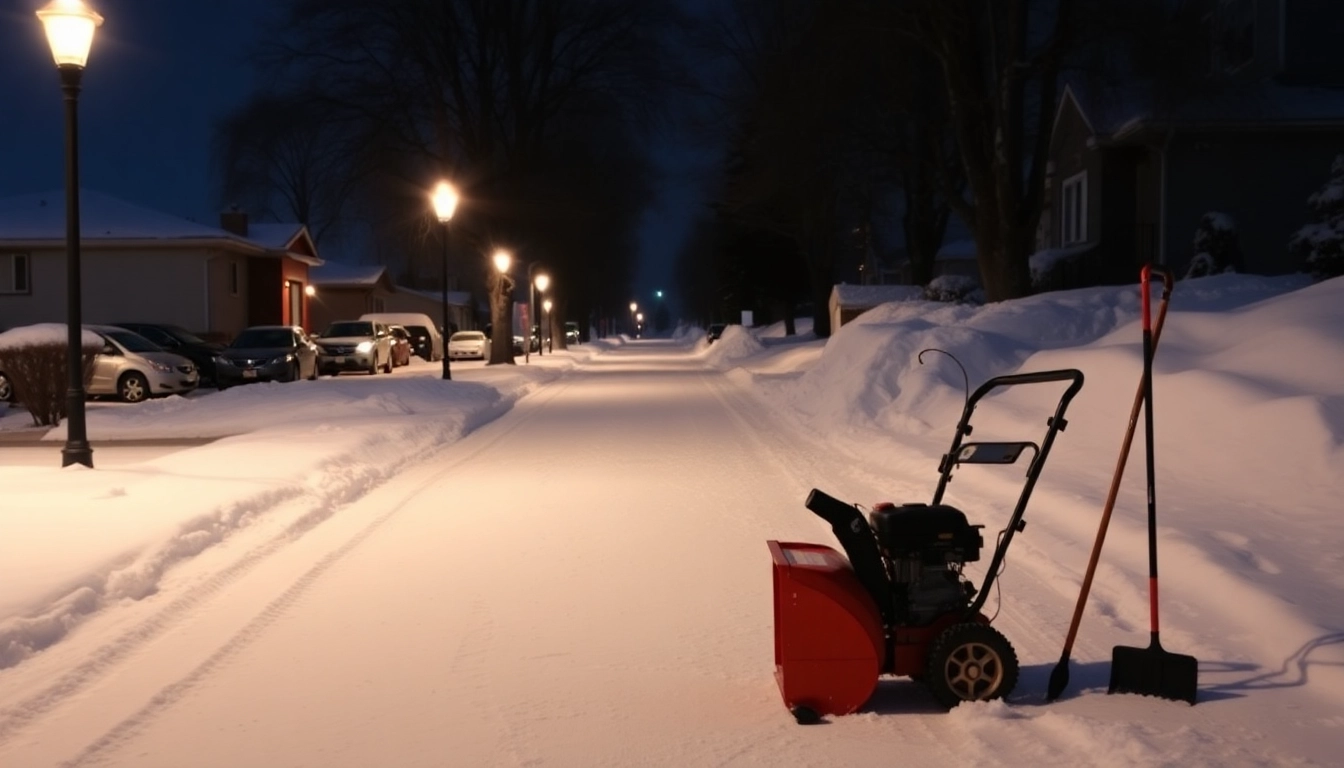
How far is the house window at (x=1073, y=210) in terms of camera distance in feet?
131

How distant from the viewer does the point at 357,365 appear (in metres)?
40.2

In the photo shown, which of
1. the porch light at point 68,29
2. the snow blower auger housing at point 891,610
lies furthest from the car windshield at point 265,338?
the snow blower auger housing at point 891,610

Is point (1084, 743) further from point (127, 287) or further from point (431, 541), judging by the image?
point (127, 287)

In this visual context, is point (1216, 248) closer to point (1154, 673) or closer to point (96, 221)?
point (1154, 673)

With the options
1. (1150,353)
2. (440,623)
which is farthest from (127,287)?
(1150,353)

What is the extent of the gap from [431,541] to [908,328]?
14.9 metres

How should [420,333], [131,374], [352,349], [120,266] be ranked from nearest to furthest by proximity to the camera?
[131,374]
[352,349]
[120,266]
[420,333]

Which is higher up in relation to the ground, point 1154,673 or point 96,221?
point 96,221

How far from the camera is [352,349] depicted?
4019 centimetres

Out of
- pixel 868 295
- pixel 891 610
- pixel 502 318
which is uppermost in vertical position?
pixel 868 295

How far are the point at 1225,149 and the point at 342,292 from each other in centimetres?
4976

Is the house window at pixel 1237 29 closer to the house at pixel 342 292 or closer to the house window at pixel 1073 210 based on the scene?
the house window at pixel 1073 210

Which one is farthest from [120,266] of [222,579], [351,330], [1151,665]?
[1151,665]

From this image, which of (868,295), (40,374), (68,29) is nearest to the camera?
(68,29)
